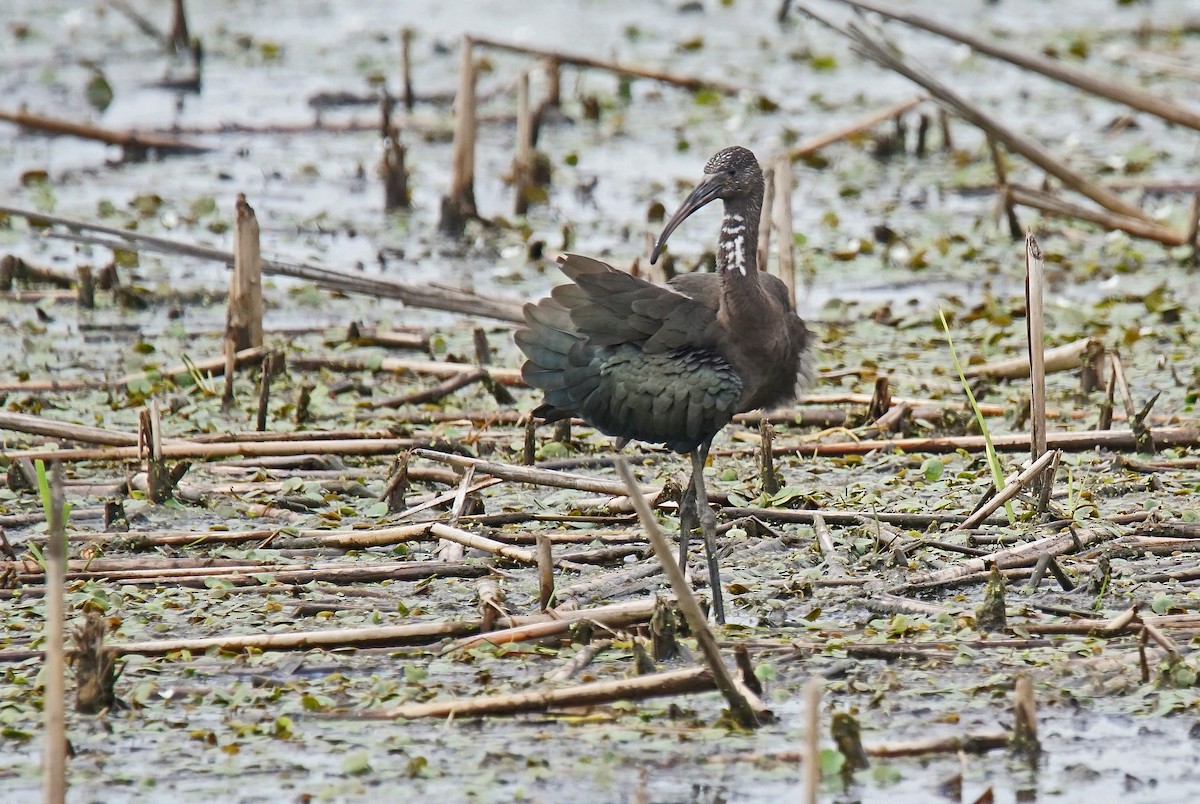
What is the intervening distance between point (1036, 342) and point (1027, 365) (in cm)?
214

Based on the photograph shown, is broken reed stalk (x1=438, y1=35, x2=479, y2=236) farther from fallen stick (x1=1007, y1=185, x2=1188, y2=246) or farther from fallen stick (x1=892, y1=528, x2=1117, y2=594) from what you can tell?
fallen stick (x1=892, y1=528, x2=1117, y2=594)

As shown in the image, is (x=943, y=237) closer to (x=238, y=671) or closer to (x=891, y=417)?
(x=891, y=417)

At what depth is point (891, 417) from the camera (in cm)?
741

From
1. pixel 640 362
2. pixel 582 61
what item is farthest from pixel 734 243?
pixel 582 61

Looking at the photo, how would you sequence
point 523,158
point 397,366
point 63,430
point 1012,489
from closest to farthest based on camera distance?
1. point 1012,489
2. point 63,430
3. point 397,366
4. point 523,158

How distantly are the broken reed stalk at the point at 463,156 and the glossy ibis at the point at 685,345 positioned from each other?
15.0ft

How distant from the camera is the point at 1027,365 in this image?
8195 millimetres

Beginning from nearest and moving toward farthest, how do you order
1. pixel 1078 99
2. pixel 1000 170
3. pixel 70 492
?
pixel 70 492
pixel 1000 170
pixel 1078 99

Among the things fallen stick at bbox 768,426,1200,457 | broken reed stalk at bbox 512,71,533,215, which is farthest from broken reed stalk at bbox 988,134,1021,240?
fallen stick at bbox 768,426,1200,457

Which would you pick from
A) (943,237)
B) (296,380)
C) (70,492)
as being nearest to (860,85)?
(943,237)

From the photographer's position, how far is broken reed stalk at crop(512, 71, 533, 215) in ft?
36.1

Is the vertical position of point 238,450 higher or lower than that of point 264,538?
higher

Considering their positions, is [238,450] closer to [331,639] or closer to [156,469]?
[156,469]

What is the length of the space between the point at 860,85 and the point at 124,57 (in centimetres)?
655
